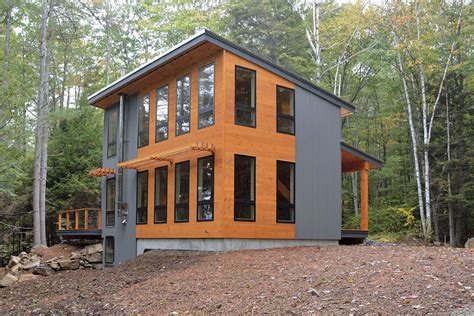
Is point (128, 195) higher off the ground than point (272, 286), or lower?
higher

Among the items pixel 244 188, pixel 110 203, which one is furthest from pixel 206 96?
pixel 110 203

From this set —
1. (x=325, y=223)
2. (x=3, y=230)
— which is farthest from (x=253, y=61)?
(x=3, y=230)

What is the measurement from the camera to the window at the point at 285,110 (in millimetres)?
13336

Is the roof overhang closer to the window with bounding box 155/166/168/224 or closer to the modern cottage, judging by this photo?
the modern cottage

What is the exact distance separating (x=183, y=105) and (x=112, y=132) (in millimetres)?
4748

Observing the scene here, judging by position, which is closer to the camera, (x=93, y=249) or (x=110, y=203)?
(x=110, y=203)

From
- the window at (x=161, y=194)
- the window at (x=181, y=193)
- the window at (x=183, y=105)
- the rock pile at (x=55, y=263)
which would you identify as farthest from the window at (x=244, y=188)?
the rock pile at (x=55, y=263)

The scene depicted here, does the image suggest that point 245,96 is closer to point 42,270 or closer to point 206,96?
point 206,96

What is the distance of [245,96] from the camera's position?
1262cm

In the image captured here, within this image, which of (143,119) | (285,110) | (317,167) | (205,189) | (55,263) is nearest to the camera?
(205,189)

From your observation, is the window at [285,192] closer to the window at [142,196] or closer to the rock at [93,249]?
the window at [142,196]

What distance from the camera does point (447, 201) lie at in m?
20.5

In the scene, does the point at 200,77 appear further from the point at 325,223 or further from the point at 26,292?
the point at 26,292

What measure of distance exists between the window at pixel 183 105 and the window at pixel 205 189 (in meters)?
1.44
